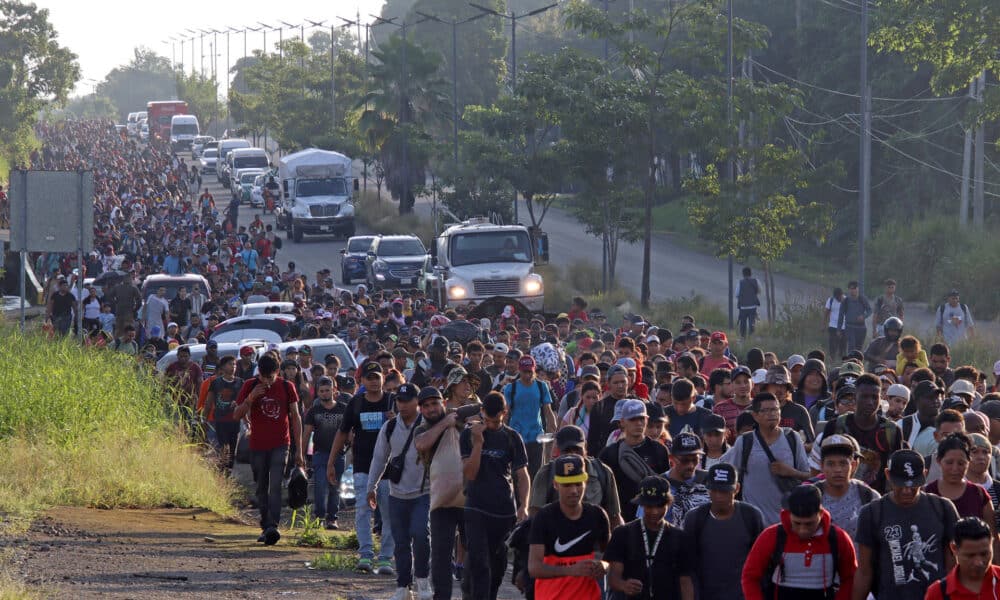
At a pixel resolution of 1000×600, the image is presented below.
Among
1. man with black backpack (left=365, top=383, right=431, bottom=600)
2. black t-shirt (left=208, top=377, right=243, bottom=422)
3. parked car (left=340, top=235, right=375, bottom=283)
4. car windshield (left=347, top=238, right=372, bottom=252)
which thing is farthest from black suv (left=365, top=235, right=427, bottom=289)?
man with black backpack (left=365, top=383, right=431, bottom=600)

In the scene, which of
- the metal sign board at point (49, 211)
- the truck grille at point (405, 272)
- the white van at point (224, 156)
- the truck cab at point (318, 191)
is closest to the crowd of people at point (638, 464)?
the metal sign board at point (49, 211)

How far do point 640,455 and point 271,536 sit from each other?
4741 millimetres

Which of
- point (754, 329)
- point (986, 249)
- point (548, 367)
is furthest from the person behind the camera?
point (986, 249)

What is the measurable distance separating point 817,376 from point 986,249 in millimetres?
26160

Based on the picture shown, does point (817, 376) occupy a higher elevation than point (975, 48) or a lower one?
lower

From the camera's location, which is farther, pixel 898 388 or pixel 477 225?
pixel 477 225

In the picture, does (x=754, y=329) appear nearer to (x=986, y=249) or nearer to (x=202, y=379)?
(x=986, y=249)

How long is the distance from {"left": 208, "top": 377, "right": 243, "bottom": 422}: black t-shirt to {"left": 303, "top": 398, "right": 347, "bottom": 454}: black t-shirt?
2422mm

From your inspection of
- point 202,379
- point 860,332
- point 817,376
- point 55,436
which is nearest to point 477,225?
point 860,332

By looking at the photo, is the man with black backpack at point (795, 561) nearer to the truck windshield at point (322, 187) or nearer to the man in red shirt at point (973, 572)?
the man in red shirt at point (973, 572)

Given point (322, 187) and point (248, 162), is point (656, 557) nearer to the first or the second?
point (322, 187)

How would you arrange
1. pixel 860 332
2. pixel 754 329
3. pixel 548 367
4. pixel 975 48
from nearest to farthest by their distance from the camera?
1. pixel 548 367
2. pixel 860 332
3. pixel 975 48
4. pixel 754 329

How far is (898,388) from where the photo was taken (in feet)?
36.3

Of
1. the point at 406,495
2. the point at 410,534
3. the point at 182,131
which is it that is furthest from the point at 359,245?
the point at 182,131
